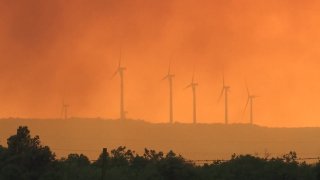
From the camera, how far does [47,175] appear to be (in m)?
173

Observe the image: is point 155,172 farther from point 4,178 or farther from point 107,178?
point 4,178

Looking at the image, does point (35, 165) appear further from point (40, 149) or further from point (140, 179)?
point (140, 179)

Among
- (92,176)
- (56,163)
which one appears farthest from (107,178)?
(56,163)

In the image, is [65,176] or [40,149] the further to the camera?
[65,176]

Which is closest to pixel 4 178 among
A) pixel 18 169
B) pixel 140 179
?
pixel 18 169

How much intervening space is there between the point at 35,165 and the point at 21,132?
642 centimetres

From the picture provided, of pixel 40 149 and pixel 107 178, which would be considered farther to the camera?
pixel 107 178

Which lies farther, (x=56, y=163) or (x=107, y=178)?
(x=107, y=178)

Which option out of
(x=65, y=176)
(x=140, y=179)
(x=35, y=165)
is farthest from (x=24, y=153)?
(x=140, y=179)

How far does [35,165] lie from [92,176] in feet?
78.5

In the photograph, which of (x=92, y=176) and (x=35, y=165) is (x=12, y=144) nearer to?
(x=35, y=165)

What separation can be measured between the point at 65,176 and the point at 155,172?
16441 millimetres

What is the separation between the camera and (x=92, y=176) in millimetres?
199125

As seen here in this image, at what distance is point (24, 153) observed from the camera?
17562cm
